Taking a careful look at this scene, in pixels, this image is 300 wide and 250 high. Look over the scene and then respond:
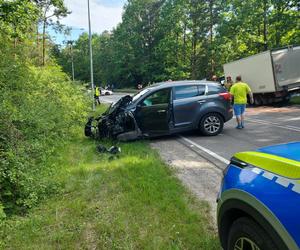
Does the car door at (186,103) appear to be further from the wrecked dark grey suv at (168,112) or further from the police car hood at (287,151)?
the police car hood at (287,151)

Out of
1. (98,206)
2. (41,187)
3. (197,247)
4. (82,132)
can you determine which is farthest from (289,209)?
(82,132)

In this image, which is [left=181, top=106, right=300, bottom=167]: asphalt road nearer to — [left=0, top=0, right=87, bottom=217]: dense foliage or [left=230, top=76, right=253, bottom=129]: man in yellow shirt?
[left=230, top=76, right=253, bottom=129]: man in yellow shirt

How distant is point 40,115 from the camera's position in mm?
8133

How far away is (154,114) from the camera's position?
34.9 feet

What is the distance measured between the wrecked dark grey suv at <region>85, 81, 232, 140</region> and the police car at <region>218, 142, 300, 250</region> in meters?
7.39

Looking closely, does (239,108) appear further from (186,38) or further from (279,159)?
(186,38)

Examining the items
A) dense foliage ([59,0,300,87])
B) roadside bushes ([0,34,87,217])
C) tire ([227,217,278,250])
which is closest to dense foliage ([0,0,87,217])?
roadside bushes ([0,34,87,217])

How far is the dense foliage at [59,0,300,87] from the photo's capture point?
3281 centimetres

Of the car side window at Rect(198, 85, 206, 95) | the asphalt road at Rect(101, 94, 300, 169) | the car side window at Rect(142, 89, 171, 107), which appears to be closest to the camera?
the asphalt road at Rect(101, 94, 300, 169)

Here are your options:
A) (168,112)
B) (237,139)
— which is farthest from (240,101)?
(168,112)

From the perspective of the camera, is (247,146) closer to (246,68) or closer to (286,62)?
(286,62)

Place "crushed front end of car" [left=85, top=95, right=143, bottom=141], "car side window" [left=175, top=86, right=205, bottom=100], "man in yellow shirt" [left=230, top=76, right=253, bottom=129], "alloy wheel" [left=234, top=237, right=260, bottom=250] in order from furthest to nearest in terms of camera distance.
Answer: "man in yellow shirt" [left=230, top=76, right=253, bottom=129], "car side window" [left=175, top=86, right=205, bottom=100], "crushed front end of car" [left=85, top=95, right=143, bottom=141], "alloy wheel" [left=234, top=237, right=260, bottom=250]

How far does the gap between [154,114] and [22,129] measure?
4.24 m

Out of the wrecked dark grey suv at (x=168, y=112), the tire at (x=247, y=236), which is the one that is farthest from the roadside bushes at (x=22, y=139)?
the tire at (x=247, y=236)
